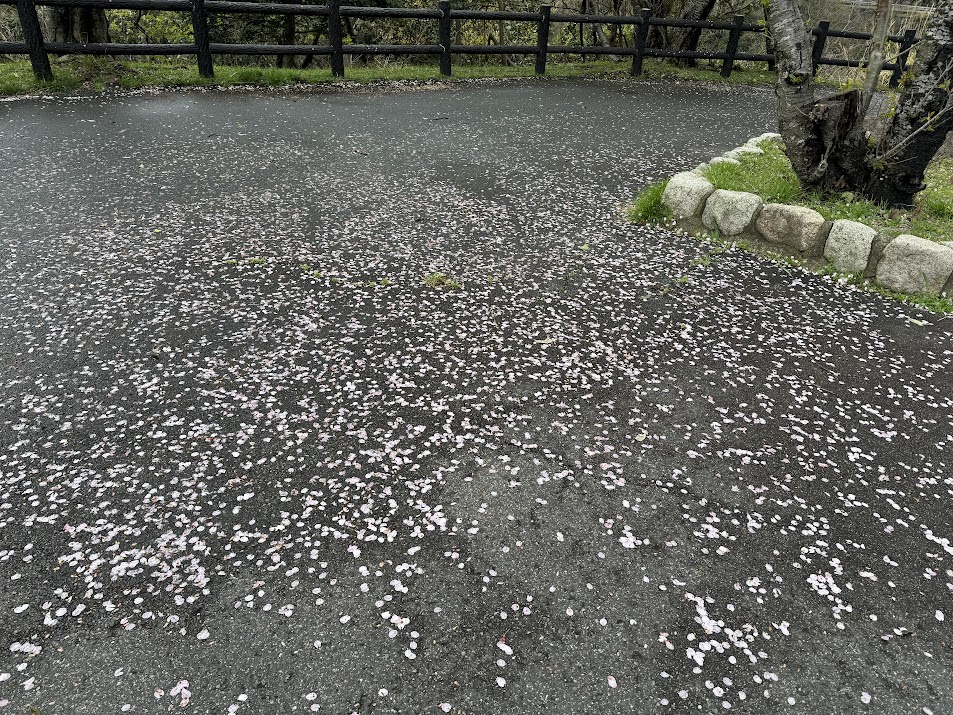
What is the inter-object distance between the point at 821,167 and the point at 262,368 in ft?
17.8

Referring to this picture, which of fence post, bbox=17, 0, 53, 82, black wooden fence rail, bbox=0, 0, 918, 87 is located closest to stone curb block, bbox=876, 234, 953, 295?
black wooden fence rail, bbox=0, 0, 918, 87

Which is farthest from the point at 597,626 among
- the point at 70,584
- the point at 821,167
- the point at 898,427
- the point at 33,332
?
the point at 821,167

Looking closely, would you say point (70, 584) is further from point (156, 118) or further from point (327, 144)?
point (156, 118)

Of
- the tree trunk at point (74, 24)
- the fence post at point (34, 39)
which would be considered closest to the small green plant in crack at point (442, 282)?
the fence post at point (34, 39)

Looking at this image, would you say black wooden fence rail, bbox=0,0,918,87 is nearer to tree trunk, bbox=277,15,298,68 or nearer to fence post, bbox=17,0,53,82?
fence post, bbox=17,0,53,82

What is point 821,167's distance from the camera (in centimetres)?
608

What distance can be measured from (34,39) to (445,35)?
7.46 m

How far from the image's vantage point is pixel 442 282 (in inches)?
199

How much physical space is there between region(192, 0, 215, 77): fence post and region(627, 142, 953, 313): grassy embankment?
29.9 ft

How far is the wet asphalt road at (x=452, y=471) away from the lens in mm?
2223

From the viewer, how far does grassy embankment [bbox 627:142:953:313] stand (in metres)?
5.41

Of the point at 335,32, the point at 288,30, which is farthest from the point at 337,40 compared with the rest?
the point at 288,30

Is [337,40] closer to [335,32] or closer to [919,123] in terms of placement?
[335,32]

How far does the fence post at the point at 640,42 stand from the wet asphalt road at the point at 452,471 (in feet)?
36.2
